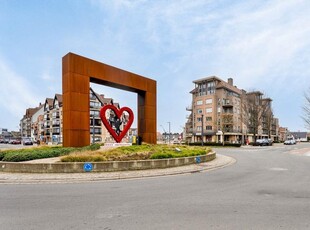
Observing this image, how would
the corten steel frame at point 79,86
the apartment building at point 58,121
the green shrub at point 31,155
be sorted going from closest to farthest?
the green shrub at point 31,155, the corten steel frame at point 79,86, the apartment building at point 58,121

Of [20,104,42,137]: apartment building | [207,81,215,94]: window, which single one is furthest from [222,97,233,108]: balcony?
[20,104,42,137]: apartment building

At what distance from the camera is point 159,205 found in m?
6.87

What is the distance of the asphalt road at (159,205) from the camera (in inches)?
213

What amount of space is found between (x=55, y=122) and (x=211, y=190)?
3372 inches

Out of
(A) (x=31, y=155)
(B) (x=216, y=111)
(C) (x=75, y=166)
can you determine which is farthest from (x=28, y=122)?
(C) (x=75, y=166)

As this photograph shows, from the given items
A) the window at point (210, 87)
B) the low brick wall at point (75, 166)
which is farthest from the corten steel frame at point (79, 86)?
the window at point (210, 87)

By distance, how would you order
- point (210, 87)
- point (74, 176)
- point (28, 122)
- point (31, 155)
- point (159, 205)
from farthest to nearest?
1. point (28, 122)
2. point (210, 87)
3. point (31, 155)
4. point (74, 176)
5. point (159, 205)

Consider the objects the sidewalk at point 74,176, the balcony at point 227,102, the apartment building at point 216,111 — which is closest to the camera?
the sidewalk at point 74,176

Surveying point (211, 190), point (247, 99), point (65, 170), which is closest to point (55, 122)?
point (247, 99)

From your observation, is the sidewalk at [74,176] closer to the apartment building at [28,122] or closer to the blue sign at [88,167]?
the blue sign at [88,167]

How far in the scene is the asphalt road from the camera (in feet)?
17.8

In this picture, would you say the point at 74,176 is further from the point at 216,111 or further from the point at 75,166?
the point at 216,111

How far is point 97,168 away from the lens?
1281 cm

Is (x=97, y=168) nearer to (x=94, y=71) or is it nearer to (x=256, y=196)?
(x=256, y=196)
